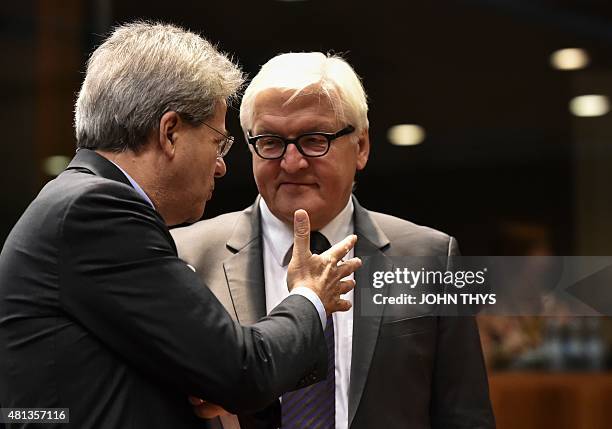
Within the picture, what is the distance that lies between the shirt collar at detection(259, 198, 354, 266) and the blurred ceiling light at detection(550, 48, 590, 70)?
6.90 ft

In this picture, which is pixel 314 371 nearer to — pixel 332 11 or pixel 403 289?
pixel 403 289

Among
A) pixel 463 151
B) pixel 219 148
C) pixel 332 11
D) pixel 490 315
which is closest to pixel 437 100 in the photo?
pixel 463 151

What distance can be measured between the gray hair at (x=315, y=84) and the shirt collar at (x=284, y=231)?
0.23m

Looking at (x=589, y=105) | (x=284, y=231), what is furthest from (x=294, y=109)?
(x=589, y=105)

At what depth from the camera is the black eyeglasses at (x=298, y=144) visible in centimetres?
254

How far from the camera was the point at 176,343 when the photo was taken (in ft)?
5.90

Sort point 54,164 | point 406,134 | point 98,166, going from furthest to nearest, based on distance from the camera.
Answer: point 54,164 → point 406,134 → point 98,166

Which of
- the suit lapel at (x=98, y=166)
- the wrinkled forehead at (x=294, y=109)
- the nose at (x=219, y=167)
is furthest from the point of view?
the wrinkled forehead at (x=294, y=109)

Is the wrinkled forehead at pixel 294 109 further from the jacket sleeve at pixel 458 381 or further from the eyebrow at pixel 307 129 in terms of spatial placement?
the jacket sleeve at pixel 458 381

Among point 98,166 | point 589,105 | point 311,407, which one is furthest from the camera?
point 589,105

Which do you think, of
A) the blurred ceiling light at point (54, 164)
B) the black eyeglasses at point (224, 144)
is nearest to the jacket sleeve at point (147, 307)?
the black eyeglasses at point (224, 144)

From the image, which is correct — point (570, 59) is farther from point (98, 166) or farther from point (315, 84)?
point (98, 166)

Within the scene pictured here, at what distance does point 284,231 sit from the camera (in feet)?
8.57

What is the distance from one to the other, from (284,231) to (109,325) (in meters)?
0.88
